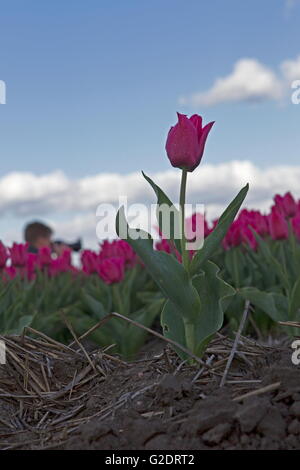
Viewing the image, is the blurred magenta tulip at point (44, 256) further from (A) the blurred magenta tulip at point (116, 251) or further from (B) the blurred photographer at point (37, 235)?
(B) the blurred photographer at point (37, 235)

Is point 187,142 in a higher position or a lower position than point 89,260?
higher

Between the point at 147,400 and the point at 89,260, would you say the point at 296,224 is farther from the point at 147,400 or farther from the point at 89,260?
the point at 147,400

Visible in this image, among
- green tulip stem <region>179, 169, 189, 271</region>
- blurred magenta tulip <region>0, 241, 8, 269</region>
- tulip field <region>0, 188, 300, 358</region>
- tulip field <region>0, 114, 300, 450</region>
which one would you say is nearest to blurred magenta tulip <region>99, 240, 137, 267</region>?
tulip field <region>0, 188, 300, 358</region>

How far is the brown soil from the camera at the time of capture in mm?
1414

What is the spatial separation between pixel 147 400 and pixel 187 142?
69 cm

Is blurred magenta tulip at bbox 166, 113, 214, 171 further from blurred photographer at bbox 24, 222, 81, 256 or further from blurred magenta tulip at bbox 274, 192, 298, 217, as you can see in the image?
blurred photographer at bbox 24, 222, 81, 256

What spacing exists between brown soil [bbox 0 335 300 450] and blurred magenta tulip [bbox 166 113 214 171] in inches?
21.5

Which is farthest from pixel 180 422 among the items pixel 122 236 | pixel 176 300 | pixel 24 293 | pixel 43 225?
pixel 43 225

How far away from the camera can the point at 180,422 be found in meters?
1.48

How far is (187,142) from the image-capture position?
181 cm

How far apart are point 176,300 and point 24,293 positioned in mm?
2949

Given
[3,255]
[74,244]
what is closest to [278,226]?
[3,255]

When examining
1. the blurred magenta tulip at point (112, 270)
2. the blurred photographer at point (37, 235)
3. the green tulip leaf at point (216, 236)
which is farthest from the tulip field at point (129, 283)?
the blurred photographer at point (37, 235)
